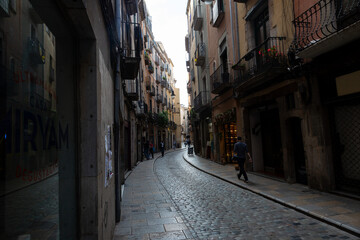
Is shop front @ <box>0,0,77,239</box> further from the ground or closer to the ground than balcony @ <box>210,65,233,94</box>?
closer to the ground

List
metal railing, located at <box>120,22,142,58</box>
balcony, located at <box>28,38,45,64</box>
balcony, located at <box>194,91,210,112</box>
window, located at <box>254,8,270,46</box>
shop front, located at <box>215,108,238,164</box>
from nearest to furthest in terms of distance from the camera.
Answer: balcony, located at <box>28,38,45,64</box> → metal railing, located at <box>120,22,142,58</box> → window, located at <box>254,8,270,46</box> → shop front, located at <box>215,108,238,164</box> → balcony, located at <box>194,91,210,112</box>

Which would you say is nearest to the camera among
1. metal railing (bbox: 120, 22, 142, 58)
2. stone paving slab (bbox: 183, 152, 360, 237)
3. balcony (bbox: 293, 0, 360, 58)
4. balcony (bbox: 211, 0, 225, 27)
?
stone paving slab (bbox: 183, 152, 360, 237)

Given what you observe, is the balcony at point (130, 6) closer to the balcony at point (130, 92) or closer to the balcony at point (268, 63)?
the balcony at point (130, 92)

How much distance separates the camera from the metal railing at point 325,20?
21.0 feet

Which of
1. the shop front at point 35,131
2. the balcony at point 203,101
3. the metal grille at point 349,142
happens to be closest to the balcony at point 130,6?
the balcony at point 203,101

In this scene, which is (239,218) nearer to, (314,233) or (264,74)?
(314,233)

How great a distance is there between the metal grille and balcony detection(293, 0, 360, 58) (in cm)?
184

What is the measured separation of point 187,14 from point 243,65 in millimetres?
19770

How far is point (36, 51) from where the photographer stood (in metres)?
2.09

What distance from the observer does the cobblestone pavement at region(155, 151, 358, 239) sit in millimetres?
4648

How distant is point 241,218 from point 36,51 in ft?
16.7

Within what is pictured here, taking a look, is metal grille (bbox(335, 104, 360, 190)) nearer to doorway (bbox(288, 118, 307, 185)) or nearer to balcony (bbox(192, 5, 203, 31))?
doorway (bbox(288, 118, 307, 185))

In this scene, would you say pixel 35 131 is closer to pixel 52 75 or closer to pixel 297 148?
pixel 52 75

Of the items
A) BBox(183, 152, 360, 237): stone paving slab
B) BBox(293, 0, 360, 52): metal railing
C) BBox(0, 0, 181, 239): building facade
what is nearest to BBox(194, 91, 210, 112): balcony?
BBox(183, 152, 360, 237): stone paving slab
